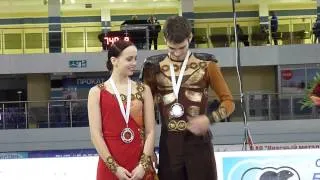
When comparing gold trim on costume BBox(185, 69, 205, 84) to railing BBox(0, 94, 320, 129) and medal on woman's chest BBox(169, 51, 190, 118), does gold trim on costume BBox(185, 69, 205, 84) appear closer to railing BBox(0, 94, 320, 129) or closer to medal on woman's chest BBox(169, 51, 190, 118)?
medal on woman's chest BBox(169, 51, 190, 118)

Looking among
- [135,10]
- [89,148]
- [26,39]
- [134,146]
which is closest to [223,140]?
[89,148]

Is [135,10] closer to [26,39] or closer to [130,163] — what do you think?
[26,39]

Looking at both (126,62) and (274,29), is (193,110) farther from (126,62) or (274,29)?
(274,29)

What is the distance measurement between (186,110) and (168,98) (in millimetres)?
121

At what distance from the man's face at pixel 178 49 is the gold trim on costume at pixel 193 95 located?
0.19m

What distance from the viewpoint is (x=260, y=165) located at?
596cm

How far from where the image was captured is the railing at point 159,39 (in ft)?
76.1

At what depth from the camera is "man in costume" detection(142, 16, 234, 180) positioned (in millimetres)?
3307

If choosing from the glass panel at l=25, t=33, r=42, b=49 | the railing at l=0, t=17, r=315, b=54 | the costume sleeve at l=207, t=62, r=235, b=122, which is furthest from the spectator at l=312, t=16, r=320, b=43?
the costume sleeve at l=207, t=62, r=235, b=122

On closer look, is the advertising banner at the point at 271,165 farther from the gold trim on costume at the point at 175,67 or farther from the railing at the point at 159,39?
the railing at the point at 159,39

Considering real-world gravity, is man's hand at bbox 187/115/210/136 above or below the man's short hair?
below

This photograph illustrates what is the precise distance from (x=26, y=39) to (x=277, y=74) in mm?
10464

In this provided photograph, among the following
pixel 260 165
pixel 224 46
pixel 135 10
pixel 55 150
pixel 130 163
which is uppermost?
pixel 135 10

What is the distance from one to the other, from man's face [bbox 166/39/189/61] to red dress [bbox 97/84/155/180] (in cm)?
28
